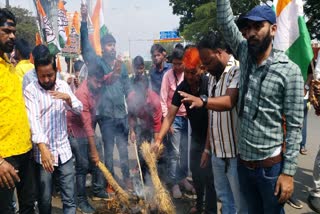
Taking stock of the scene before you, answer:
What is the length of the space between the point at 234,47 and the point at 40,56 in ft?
6.19

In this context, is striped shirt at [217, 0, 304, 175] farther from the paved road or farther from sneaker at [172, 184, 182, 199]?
sneaker at [172, 184, 182, 199]

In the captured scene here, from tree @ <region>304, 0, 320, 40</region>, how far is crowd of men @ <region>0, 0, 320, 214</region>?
17223 mm

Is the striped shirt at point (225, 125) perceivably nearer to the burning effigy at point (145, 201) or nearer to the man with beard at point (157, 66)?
the burning effigy at point (145, 201)

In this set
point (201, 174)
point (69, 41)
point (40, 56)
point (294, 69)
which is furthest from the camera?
point (69, 41)

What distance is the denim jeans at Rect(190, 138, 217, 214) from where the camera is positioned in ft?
12.3

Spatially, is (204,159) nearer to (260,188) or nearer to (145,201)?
(145,201)

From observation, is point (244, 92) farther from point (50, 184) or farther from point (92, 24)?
point (92, 24)

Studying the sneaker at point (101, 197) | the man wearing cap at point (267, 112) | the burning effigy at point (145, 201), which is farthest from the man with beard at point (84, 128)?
the man wearing cap at point (267, 112)

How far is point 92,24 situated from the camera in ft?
18.0

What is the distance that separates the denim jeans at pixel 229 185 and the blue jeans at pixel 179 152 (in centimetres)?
174

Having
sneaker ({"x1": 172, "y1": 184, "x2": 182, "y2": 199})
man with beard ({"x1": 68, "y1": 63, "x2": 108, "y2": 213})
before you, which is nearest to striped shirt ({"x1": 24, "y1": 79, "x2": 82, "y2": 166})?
man with beard ({"x1": 68, "y1": 63, "x2": 108, "y2": 213})

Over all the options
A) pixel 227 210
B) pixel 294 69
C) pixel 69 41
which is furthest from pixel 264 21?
pixel 69 41

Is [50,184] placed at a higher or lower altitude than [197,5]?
lower

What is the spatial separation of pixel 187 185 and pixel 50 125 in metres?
2.50
